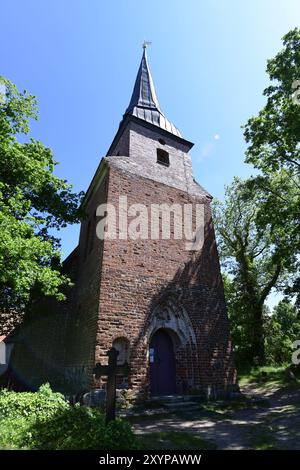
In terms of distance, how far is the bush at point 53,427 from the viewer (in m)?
4.35

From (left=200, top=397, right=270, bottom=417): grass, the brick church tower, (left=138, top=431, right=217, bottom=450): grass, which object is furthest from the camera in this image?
the brick church tower

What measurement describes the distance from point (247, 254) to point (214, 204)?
5.00m

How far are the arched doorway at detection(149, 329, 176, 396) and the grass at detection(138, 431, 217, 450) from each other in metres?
3.38

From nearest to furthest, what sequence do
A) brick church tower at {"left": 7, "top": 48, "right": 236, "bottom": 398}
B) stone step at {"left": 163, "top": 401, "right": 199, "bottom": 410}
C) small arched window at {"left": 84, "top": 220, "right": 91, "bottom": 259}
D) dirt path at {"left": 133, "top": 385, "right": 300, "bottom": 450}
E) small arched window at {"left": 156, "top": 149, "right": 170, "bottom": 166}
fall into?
dirt path at {"left": 133, "top": 385, "right": 300, "bottom": 450}, stone step at {"left": 163, "top": 401, "right": 199, "bottom": 410}, brick church tower at {"left": 7, "top": 48, "right": 236, "bottom": 398}, small arched window at {"left": 84, "top": 220, "right": 91, "bottom": 259}, small arched window at {"left": 156, "top": 149, "right": 170, "bottom": 166}

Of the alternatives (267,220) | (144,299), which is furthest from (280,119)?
(144,299)

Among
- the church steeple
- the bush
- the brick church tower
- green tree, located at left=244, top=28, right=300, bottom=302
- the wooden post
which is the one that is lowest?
the bush

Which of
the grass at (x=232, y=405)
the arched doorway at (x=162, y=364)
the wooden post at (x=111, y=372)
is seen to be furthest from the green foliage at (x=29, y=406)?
the grass at (x=232, y=405)

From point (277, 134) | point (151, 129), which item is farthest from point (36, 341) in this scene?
point (277, 134)

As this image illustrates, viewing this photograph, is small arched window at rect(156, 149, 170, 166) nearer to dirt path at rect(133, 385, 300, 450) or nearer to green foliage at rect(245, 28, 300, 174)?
green foliage at rect(245, 28, 300, 174)

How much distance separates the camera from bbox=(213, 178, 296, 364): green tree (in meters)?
20.4

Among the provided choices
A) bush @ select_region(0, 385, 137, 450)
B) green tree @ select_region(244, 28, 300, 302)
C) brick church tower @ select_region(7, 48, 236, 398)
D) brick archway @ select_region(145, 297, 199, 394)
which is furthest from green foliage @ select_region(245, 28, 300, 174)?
bush @ select_region(0, 385, 137, 450)

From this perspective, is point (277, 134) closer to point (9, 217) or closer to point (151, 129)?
point (151, 129)

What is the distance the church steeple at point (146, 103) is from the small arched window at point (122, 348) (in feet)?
34.4

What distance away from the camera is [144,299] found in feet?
32.0
